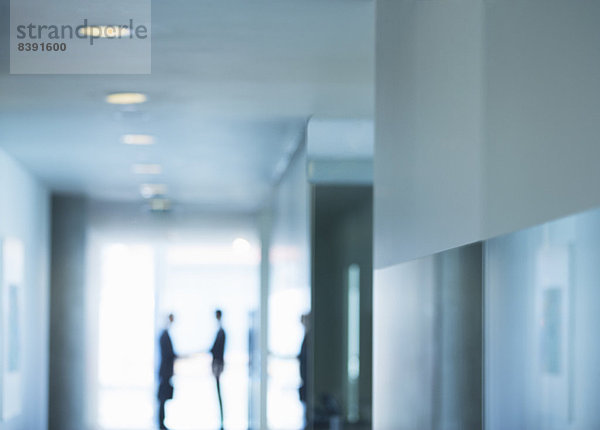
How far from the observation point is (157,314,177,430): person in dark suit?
1311 cm

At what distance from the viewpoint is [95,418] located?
1314cm

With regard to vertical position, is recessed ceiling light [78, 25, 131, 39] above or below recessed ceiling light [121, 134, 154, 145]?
below

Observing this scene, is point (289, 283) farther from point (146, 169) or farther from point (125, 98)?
point (125, 98)

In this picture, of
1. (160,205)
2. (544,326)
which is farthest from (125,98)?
(160,205)

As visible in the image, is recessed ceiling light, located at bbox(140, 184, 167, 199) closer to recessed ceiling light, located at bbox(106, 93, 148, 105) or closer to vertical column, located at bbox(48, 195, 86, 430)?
vertical column, located at bbox(48, 195, 86, 430)

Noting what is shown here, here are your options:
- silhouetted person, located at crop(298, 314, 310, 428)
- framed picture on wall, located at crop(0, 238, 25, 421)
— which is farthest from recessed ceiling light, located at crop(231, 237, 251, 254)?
silhouetted person, located at crop(298, 314, 310, 428)

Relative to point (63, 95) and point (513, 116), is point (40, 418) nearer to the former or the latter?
point (63, 95)

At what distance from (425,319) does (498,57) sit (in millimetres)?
1038

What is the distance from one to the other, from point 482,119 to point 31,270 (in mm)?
9669

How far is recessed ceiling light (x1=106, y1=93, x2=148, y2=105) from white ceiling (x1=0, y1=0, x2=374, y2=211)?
0.09 meters

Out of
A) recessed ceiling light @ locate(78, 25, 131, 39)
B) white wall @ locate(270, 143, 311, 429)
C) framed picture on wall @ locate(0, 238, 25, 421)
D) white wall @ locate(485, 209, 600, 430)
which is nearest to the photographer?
white wall @ locate(485, 209, 600, 430)

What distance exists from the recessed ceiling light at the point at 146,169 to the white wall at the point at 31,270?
1.34 metres

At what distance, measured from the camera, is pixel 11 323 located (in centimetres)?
964

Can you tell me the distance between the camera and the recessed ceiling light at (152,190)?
12.2 m
